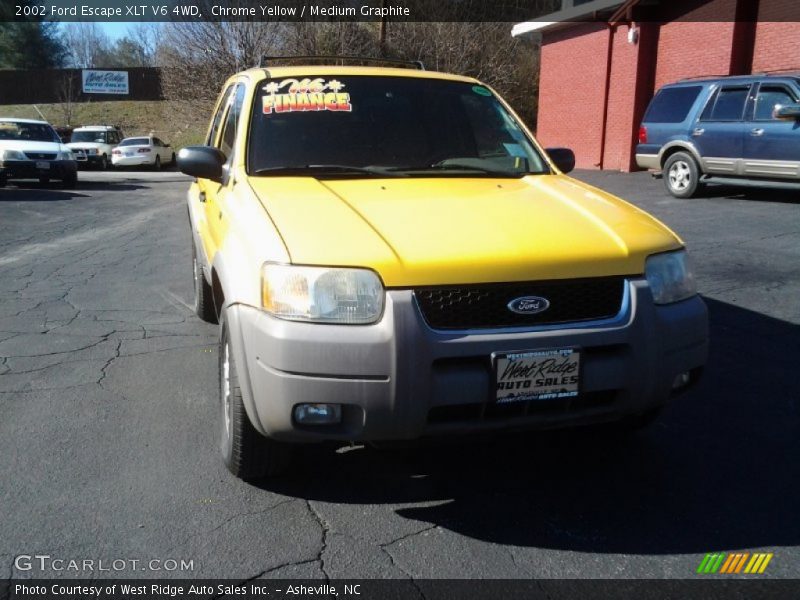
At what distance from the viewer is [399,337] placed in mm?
2723

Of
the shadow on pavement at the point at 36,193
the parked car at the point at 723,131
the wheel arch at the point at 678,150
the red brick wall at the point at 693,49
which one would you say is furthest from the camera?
the red brick wall at the point at 693,49

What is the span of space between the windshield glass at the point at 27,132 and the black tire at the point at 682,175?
577 inches

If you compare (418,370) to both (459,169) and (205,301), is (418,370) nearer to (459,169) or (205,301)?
(459,169)

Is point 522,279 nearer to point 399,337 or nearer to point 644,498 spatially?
point 399,337

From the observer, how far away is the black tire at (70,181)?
1886 centimetres

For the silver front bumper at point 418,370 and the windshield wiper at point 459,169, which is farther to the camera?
the windshield wiper at point 459,169

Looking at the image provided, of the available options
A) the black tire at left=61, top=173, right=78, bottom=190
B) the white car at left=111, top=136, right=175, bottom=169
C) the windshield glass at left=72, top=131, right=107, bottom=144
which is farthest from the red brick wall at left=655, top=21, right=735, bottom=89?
the windshield glass at left=72, top=131, right=107, bottom=144

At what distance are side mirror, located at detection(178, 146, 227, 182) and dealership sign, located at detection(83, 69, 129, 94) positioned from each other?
1870 inches

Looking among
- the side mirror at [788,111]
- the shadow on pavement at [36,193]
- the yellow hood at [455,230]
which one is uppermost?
the side mirror at [788,111]

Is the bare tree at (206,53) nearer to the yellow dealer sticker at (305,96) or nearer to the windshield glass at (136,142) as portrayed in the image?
the windshield glass at (136,142)

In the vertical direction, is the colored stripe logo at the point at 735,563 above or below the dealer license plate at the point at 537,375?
below

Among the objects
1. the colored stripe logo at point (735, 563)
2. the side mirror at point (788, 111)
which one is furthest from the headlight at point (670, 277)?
the side mirror at point (788, 111)

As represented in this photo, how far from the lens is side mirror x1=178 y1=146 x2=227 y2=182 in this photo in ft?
12.9

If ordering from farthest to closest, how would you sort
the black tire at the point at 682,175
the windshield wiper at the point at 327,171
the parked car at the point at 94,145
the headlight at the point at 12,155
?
the parked car at the point at 94,145 < the headlight at the point at 12,155 < the black tire at the point at 682,175 < the windshield wiper at the point at 327,171
